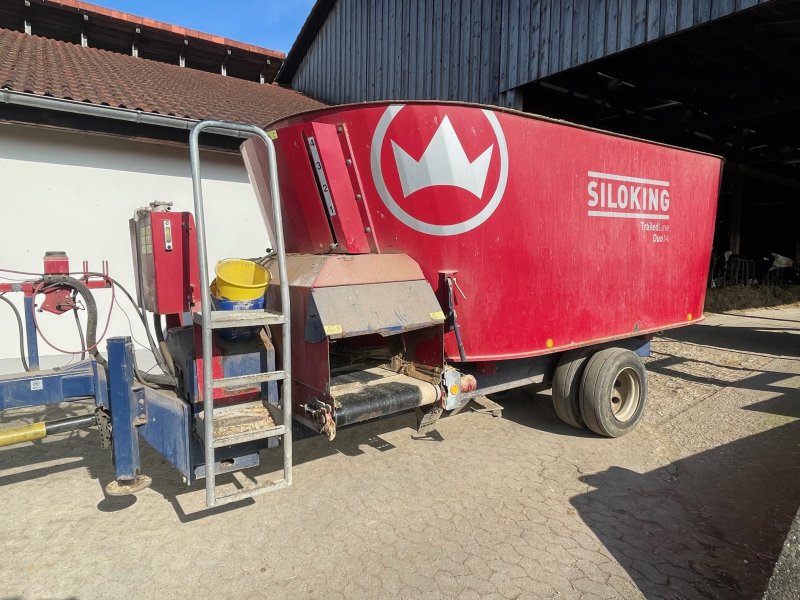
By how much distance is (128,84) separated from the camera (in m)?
7.97

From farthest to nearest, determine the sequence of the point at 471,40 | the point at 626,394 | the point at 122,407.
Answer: the point at 471,40 < the point at 626,394 < the point at 122,407

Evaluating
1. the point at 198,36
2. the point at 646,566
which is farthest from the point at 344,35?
the point at 646,566

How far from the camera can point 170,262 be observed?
328 centimetres

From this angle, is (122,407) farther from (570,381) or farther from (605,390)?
(605,390)

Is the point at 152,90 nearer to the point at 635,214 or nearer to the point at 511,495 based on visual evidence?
the point at 635,214

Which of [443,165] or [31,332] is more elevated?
[443,165]

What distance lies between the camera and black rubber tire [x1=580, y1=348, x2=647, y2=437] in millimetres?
4645

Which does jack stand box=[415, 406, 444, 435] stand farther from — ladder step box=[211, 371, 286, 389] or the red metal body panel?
ladder step box=[211, 371, 286, 389]

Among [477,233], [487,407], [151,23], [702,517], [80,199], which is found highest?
[151,23]

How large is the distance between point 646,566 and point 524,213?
2.50m

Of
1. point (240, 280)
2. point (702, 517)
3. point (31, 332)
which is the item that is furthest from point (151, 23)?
point (702, 517)

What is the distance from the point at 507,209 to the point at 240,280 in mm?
2046

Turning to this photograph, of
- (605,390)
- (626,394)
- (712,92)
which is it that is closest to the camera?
(605,390)

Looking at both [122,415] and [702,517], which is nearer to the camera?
[122,415]
